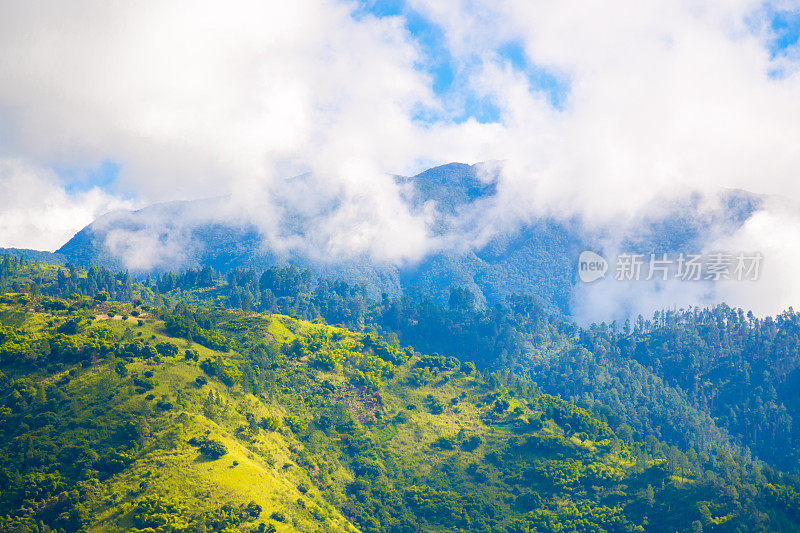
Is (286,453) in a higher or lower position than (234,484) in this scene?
higher

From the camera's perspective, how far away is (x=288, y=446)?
138m

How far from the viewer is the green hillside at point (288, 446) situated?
104 m

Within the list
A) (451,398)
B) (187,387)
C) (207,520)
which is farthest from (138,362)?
(451,398)

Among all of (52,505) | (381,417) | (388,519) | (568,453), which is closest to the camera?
(52,505)

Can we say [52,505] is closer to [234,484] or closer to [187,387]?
[234,484]

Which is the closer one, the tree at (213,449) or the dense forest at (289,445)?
the dense forest at (289,445)

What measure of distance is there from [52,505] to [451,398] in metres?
104

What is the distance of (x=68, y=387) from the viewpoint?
121 metres

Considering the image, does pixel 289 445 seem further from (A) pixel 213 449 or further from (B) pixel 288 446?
(A) pixel 213 449

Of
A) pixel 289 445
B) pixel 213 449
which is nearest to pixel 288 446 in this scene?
pixel 289 445

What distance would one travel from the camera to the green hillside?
10425 cm

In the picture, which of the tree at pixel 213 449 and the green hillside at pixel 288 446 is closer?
the green hillside at pixel 288 446

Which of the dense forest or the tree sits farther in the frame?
the tree

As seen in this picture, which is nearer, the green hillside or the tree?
the green hillside
